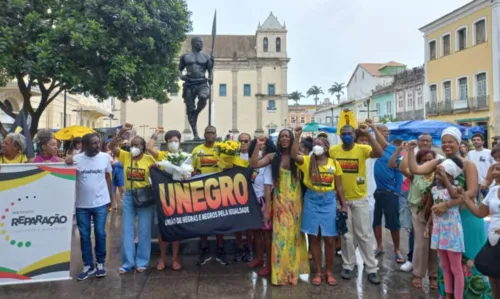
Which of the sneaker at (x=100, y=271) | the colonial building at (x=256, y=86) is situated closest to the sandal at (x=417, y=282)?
the sneaker at (x=100, y=271)

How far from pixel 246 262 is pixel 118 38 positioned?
31.4 ft

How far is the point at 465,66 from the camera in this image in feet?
84.5

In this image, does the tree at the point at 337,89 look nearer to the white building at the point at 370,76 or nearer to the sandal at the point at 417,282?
the white building at the point at 370,76

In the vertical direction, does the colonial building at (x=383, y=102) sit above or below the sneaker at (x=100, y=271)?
above

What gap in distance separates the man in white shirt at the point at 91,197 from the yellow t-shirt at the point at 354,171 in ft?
9.90

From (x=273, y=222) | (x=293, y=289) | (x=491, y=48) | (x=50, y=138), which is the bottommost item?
(x=293, y=289)

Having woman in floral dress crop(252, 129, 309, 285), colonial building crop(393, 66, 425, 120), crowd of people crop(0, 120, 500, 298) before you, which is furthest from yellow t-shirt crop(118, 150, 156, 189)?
colonial building crop(393, 66, 425, 120)

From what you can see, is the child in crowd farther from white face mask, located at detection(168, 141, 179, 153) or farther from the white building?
the white building

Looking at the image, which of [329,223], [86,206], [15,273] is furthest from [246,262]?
[15,273]

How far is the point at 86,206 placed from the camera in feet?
15.4

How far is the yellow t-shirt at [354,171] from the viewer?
4613 millimetres

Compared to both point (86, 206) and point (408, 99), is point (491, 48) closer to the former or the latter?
point (408, 99)

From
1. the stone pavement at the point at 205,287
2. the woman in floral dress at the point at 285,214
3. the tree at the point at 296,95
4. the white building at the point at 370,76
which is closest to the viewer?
the stone pavement at the point at 205,287

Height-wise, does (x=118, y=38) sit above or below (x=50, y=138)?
above
